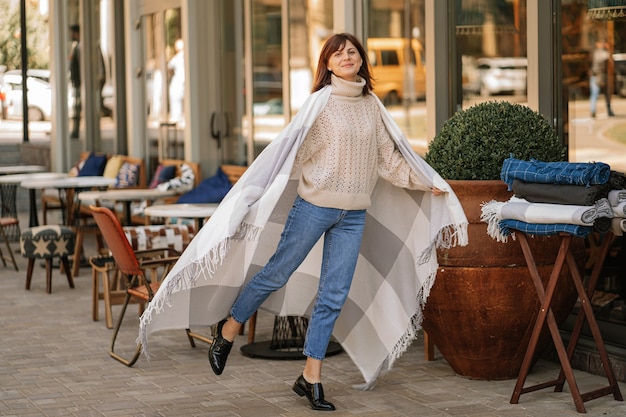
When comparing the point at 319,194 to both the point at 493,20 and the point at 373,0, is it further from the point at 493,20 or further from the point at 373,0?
the point at 373,0

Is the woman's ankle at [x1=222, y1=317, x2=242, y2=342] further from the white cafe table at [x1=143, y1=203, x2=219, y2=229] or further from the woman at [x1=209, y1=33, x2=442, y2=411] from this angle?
the white cafe table at [x1=143, y1=203, x2=219, y2=229]

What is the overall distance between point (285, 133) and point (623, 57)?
1.92m

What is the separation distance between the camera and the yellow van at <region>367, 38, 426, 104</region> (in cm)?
775

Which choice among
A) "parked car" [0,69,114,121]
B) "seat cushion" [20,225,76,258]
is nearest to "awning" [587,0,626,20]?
"seat cushion" [20,225,76,258]

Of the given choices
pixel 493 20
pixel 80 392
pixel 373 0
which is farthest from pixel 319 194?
pixel 373 0

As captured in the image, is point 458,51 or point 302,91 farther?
point 302,91

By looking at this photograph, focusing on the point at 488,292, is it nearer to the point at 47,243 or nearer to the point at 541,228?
the point at 541,228

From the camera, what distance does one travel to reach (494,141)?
5.53 metres

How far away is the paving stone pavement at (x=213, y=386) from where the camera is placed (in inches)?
205

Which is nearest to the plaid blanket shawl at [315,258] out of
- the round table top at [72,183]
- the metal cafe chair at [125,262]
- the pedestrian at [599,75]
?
the metal cafe chair at [125,262]

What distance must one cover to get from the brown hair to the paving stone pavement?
1.45 m

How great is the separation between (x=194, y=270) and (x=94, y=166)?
8640mm

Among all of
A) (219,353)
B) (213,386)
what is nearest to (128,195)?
(213,386)

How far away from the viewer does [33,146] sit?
58.7 feet
